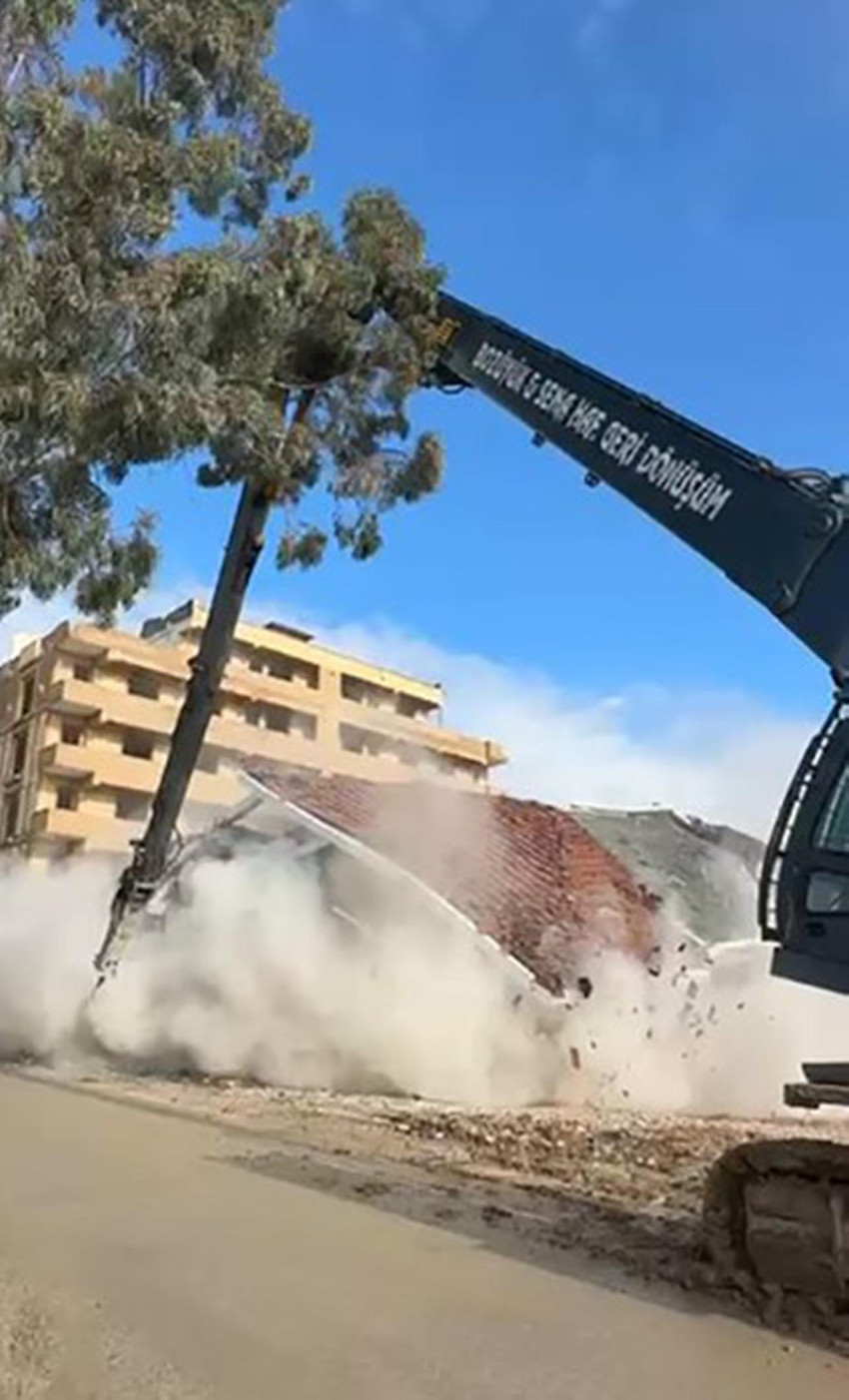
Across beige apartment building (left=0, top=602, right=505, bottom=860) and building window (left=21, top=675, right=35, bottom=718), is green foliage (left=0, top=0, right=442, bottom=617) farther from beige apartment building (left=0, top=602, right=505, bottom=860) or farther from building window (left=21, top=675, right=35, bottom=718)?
building window (left=21, top=675, right=35, bottom=718)

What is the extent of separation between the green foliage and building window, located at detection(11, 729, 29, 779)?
33.4 m

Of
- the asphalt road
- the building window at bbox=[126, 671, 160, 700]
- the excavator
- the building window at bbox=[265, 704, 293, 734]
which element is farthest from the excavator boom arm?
the building window at bbox=[265, 704, 293, 734]

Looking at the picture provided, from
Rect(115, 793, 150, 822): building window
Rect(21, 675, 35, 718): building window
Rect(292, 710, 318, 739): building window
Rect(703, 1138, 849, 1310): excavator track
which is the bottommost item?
Rect(703, 1138, 849, 1310): excavator track

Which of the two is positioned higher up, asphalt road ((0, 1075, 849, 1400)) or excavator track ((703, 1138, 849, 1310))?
excavator track ((703, 1138, 849, 1310))

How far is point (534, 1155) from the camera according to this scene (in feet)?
31.6

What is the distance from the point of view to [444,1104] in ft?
43.7

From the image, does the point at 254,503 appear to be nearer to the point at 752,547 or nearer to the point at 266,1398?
the point at 752,547

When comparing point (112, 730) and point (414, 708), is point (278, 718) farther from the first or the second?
point (414, 708)

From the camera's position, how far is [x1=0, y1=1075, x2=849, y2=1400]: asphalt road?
4.45 meters

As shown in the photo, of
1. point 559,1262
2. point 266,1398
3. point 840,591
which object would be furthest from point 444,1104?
point 266,1398

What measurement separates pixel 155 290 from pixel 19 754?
37083 mm

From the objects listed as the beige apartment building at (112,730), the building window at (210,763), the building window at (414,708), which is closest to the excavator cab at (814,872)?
the building window at (210,763)

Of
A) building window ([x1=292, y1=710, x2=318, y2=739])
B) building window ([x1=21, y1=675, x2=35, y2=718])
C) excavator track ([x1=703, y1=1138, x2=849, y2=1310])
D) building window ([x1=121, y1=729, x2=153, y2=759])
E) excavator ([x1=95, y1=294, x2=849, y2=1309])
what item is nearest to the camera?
excavator track ([x1=703, y1=1138, x2=849, y2=1310])

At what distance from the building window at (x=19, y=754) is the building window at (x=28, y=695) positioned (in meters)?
1.30
